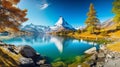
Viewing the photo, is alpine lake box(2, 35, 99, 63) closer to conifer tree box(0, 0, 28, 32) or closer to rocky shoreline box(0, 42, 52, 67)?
rocky shoreline box(0, 42, 52, 67)

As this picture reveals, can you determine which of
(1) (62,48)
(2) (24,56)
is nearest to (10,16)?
(2) (24,56)

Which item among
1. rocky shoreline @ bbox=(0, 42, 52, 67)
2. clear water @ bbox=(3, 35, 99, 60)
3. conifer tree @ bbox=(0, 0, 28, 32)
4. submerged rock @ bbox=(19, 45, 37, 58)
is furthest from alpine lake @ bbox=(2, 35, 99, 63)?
conifer tree @ bbox=(0, 0, 28, 32)

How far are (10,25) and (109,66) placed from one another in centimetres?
1490

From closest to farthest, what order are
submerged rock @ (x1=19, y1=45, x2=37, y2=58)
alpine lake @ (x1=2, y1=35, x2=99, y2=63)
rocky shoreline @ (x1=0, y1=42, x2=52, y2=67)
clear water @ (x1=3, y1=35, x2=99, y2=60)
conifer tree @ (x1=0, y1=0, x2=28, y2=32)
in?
conifer tree @ (x1=0, y1=0, x2=28, y2=32) < rocky shoreline @ (x1=0, y1=42, x2=52, y2=67) < submerged rock @ (x1=19, y1=45, x2=37, y2=58) < alpine lake @ (x1=2, y1=35, x2=99, y2=63) < clear water @ (x1=3, y1=35, x2=99, y2=60)

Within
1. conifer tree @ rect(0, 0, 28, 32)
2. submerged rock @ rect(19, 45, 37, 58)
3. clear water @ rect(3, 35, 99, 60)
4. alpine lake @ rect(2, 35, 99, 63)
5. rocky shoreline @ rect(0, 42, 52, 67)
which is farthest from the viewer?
clear water @ rect(3, 35, 99, 60)

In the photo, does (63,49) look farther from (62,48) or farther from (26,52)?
(26,52)

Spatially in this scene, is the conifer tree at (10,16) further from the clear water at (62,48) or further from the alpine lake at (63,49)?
the clear water at (62,48)

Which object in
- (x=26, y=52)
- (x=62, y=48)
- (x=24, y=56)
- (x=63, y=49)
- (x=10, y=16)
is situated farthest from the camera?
(x=62, y=48)

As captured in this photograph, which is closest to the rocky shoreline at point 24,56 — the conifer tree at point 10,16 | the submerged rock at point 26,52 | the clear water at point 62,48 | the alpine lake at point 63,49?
the submerged rock at point 26,52

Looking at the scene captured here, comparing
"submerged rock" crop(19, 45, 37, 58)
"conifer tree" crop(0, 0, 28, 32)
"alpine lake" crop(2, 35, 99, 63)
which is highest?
"conifer tree" crop(0, 0, 28, 32)

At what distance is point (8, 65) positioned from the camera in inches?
1048

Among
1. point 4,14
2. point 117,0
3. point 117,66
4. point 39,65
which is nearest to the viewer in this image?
point 4,14

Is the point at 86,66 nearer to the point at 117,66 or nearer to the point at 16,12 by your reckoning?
the point at 117,66

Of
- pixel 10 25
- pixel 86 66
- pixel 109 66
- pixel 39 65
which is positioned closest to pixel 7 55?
pixel 39 65
